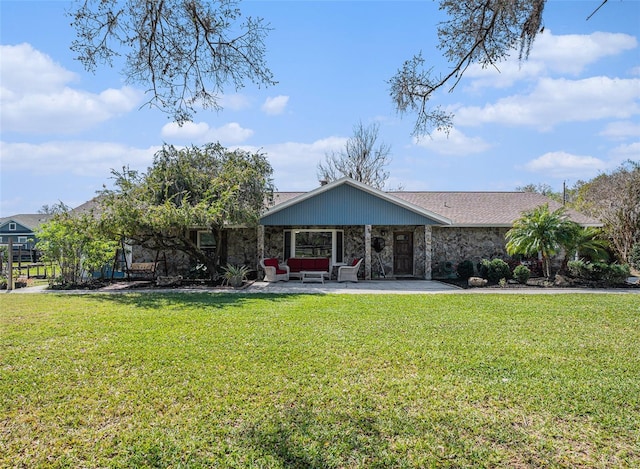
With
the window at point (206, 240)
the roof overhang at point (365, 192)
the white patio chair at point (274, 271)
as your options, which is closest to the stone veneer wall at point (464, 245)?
the roof overhang at point (365, 192)

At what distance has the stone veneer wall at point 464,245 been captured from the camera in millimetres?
18453

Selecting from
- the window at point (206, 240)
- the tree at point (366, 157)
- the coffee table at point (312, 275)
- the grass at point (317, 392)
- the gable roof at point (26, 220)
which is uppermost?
the tree at point (366, 157)

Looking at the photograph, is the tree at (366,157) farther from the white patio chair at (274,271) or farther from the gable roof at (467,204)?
the white patio chair at (274,271)

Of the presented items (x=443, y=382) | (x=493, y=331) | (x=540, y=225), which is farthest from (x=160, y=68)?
(x=540, y=225)

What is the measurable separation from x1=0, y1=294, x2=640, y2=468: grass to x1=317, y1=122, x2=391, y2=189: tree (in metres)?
26.3

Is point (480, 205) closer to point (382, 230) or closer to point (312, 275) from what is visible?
point (382, 230)

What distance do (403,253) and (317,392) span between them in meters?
15.2

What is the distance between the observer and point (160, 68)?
437 centimetres

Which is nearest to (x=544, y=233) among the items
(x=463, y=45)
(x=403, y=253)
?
(x=403, y=253)

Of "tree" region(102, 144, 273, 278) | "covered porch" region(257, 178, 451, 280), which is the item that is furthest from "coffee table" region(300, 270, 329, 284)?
"tree" region(102, 144, 273, 278)

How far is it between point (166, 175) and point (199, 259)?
11.0 ft

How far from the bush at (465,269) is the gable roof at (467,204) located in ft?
5.75

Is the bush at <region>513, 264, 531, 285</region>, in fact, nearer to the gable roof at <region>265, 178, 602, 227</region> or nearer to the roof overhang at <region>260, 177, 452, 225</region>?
the gable roof at <region>265, 178, 602, 227</region>

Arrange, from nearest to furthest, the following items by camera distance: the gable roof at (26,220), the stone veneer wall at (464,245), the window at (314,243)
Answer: the stone veneer wall at (464,245) < the window at (314,243) < the gable roof at (26,220)
